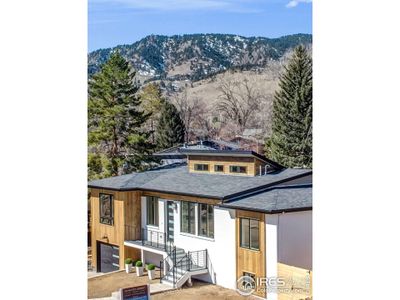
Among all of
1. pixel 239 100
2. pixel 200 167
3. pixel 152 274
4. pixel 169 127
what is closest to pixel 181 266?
pixel 152 274

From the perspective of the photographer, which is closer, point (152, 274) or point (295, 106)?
point (295, 106)

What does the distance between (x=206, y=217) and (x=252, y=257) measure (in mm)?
650

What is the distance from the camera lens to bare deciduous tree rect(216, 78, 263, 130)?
5.22 meters

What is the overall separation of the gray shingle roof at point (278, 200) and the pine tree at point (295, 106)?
0.32 meters

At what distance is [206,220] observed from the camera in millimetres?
5887

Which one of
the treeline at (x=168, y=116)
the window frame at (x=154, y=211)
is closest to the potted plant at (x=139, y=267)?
the window frame at (x=154, y=211)

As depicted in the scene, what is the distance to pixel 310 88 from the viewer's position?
525cm

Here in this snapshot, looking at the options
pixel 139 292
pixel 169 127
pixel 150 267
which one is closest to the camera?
pixel 139 292

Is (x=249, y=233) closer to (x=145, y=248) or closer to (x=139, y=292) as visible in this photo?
(x=145, y=248)

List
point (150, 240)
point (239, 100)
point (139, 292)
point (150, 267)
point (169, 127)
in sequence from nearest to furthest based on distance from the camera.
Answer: point (239, 100), point (139, 292), point (169, 127), point (150, 267), point (150, 240)

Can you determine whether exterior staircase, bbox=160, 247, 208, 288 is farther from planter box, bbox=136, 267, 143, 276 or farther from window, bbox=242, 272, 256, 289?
window, bbox=242, 272, 256, 289
